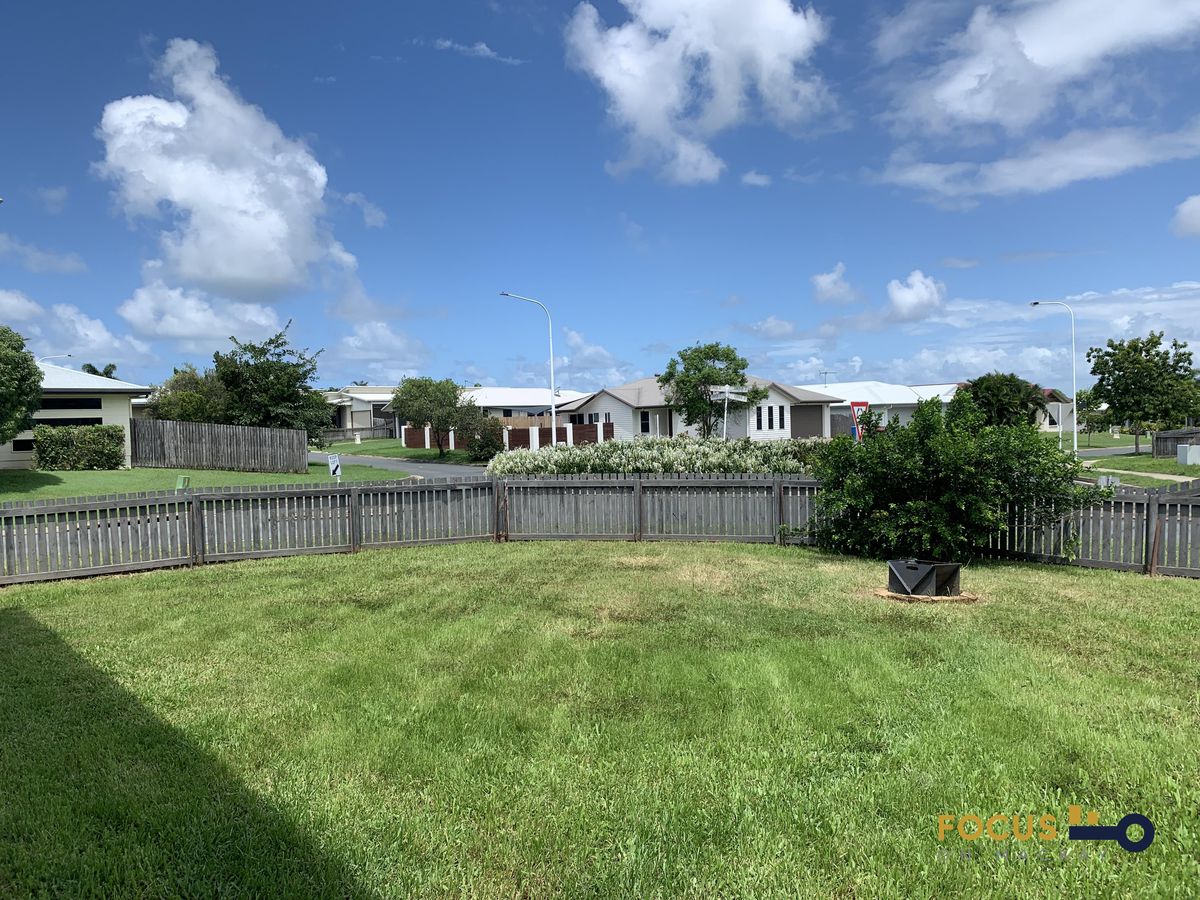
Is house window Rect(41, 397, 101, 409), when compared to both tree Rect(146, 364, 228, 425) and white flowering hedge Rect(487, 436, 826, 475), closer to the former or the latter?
tree Rect(146, 364, 228, 425)

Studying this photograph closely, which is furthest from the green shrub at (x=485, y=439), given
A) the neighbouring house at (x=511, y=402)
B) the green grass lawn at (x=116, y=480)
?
the neighbouring house at (x=511, y=402)

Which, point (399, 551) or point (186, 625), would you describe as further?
point (399, 551)

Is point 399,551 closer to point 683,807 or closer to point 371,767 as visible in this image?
point 371,767

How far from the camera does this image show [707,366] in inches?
1537

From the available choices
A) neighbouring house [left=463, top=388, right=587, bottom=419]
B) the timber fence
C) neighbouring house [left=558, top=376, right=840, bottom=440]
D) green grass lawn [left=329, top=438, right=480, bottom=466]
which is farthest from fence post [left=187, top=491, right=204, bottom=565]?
neighbouring house [left=463, top=388, right=587, bottom=419]

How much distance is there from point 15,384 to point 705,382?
94.4 ft

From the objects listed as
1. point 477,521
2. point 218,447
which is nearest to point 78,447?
point 218,447

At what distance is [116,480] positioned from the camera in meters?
22.6

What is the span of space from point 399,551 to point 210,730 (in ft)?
23.4

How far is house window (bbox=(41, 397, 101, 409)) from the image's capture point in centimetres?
2627

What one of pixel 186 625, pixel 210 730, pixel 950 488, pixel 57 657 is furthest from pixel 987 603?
pixel 57 657

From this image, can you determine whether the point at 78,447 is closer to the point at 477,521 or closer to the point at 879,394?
the point at 477,521

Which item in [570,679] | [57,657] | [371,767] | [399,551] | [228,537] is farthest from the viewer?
[399,551]

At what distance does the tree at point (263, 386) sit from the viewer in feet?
103
